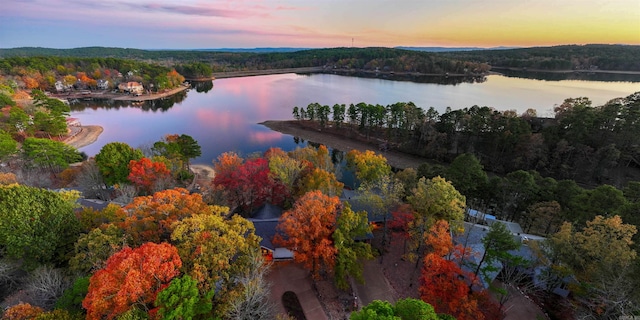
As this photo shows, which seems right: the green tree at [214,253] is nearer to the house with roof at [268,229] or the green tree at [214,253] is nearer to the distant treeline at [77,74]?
the house with roof at [268,229]

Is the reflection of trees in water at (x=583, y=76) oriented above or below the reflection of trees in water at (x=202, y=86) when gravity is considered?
Result: above

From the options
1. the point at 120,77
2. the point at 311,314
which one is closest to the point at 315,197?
the point at 311,314

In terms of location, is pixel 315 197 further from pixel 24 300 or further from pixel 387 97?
pixel 387 97

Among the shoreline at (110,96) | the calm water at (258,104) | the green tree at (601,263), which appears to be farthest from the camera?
the shoreline at (110,96)

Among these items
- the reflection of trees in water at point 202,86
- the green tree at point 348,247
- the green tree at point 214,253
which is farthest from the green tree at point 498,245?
the reflection of trees in water at point 202,86

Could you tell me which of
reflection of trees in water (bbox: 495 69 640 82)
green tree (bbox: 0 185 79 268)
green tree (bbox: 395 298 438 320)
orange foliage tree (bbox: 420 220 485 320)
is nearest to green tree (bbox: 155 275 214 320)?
green tree (bbox: 395 298 438 320)

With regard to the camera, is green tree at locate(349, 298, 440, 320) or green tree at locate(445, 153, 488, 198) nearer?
green tree at locate(349, 298, 440, 320)

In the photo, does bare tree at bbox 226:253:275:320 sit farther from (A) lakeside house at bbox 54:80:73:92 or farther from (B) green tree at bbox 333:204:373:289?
(A) lakeside house at bbox 54:80:73:92
